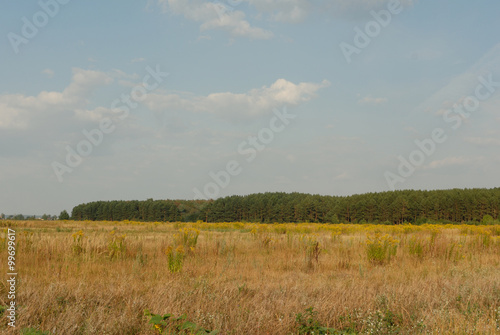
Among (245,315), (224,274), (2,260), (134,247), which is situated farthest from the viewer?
(134,247)

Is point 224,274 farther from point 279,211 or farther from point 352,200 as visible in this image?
point 279,211

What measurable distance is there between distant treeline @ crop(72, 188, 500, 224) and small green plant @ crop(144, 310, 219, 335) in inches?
2437

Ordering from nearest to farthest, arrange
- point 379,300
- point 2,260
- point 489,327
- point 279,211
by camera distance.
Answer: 1. point 489,327
2. point 379,300
3. point 2,260
4. point 279,211

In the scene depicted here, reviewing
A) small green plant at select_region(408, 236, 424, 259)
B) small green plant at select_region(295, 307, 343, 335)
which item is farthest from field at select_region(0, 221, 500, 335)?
small green plant at select_region(408, 236, 424, 259)

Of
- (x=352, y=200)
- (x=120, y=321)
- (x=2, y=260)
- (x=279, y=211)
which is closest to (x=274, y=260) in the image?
(x=120, y=321)

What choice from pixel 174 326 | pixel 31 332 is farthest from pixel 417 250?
pixel 31 332

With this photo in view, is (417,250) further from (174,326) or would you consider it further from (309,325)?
(174,326)

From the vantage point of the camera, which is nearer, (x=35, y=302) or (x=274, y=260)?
(x=35, y=302)

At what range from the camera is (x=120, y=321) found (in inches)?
170

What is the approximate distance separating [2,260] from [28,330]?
527 centimetres

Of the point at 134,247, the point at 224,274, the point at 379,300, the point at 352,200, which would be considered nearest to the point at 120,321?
the point at 224,274

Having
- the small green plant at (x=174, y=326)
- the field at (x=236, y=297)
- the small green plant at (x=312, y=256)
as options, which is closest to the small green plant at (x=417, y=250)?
the field at (x=236, y=297)

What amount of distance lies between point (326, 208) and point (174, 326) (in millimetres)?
95743

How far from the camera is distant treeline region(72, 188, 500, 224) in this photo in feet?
259
